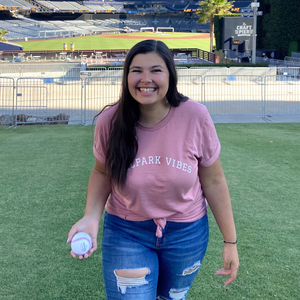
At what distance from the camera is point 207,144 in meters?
2.02

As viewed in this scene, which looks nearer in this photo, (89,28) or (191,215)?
(191,215)

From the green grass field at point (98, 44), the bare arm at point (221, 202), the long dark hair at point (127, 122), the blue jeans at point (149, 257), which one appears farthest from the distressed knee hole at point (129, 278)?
the green grass field at point (98, 44)

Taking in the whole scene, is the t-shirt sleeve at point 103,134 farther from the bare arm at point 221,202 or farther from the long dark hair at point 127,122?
the bare arm at point 221,202

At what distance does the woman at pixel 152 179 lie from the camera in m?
1.92

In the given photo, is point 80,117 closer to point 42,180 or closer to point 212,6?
point 42,180

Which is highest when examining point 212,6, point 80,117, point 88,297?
point 212,6

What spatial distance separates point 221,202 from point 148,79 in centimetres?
77

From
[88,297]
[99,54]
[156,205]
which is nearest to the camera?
[156,205]

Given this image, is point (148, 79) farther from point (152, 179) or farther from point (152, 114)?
point (152, 179)

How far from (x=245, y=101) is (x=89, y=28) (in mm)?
70472

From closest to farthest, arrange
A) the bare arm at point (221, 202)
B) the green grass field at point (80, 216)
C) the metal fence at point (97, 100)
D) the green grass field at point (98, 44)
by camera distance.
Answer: the bare arm at point (221, 202) < the green grass field at point (80, 216) < the metal fence at point (97, 100) < the green grass field at point (98, 44)

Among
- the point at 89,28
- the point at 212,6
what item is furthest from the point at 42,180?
the point at 89,28

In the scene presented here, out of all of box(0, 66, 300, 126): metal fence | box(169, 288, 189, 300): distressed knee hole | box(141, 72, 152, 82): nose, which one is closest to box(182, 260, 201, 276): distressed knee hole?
box(169, 288, 189, 300): distressed knee hole

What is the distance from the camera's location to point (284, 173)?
6.52 m
